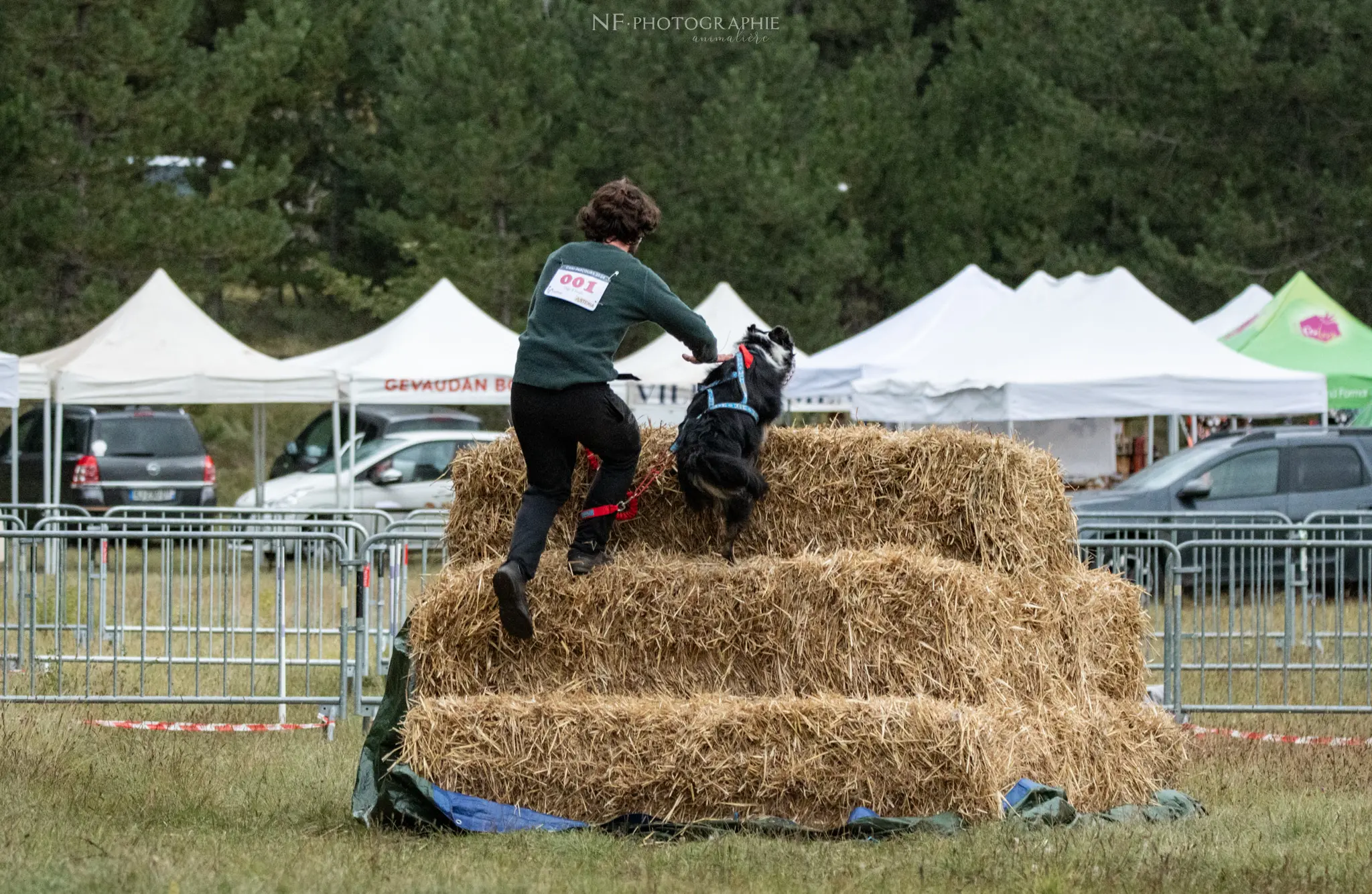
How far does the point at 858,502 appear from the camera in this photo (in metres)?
6.82

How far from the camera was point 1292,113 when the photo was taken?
32562mm

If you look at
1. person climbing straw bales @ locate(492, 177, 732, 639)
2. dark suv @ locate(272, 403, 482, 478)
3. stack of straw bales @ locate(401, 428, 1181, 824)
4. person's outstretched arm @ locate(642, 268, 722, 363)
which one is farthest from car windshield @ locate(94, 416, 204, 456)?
person's outstretched arm @ locate(642, 268, 722, 363)

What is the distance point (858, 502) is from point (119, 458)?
53.4 feet

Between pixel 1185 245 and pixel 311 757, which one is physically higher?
pixel 1185 245

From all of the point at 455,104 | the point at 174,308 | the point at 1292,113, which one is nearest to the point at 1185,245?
the point at 1292,113

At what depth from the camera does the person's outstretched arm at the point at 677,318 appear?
6.30m

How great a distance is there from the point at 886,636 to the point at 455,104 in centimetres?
2732

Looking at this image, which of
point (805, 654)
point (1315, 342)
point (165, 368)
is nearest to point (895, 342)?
point (1315, 342)

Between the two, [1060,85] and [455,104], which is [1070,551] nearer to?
[455,104]

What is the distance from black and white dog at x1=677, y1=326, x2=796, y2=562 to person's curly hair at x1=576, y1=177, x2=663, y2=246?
61cm

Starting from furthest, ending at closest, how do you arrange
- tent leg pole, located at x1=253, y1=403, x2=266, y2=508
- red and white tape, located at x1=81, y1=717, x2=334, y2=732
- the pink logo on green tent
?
the pink logo on green tent
tent leg pole, located at x1=253, y1=403, x2=266, y2=508
red and white tape, located at x1=81, y1=717, x2=334, y2=732

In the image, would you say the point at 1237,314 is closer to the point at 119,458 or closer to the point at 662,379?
the point at 662,379

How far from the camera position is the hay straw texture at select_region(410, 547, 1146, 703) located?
6250 mm

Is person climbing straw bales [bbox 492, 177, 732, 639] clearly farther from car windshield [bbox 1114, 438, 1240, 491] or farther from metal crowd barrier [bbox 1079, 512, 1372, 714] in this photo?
car windshield [bbox 1114, 438, 1240, 491]
